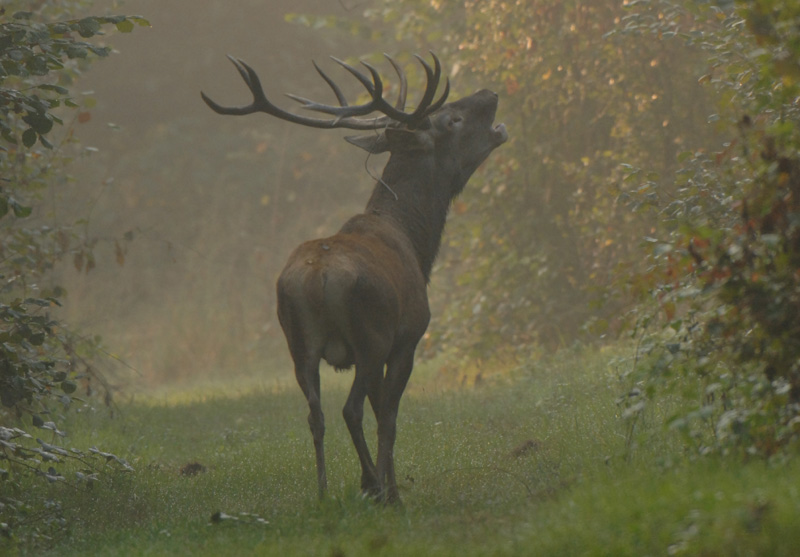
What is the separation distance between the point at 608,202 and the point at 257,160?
669 inches

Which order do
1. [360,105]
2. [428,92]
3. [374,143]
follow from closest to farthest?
[360,105], [428,92], [374,143]

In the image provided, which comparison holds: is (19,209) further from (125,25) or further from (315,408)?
(315,408)

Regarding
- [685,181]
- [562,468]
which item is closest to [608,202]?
[685,181]

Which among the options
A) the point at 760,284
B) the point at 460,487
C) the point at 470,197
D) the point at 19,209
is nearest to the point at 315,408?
the point at 460,487

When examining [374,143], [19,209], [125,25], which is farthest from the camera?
[374,143]

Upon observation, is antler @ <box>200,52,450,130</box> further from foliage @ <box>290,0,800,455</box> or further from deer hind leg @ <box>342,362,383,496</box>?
deer hind leg @ <box>342,362,383,496</box>

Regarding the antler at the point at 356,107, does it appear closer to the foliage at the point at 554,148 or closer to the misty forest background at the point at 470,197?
the misty forest background at the point at 470,197

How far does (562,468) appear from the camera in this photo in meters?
5.98

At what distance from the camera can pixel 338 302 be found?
19.5 feet

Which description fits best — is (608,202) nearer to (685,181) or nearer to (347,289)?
(685,181)

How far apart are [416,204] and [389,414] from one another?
1.79 metres

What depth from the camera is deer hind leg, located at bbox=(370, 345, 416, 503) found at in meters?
6.16

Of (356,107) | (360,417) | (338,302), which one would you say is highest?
(356,107)

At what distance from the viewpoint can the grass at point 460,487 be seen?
3.94 meters
